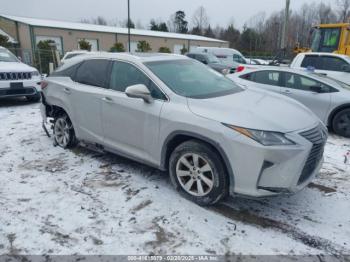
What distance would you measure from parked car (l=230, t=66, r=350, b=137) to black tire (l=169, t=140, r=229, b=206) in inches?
134

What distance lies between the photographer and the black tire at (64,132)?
5.08m

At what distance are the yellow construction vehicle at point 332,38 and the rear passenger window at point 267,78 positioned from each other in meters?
6.80

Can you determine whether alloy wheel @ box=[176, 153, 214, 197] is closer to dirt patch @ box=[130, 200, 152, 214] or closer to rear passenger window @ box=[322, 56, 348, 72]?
dirt patch @ box=[130, 200, 152, 214]

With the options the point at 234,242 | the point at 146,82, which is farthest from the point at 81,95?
the point at 234,242

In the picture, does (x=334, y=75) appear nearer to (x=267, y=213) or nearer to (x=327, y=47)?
(x=327, y=47)

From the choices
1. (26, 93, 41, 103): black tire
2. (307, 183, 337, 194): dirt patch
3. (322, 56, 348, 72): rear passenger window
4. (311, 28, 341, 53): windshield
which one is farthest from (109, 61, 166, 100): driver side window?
(311, 28, 341, 53): windshield

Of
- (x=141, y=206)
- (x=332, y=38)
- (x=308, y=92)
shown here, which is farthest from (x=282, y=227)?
(x=332, y=38)

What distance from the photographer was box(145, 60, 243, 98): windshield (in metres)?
3.67

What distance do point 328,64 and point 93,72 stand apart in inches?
293

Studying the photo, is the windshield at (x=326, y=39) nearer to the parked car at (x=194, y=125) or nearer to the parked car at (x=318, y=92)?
the parked car at (x=318, y=92)

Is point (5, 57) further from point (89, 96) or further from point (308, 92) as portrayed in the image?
point (308, 92)

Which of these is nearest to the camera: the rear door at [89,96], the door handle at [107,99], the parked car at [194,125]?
the parked car at [194,125]

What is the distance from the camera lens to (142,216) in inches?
127

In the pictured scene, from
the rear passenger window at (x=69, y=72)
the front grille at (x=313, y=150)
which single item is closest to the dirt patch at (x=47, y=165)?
the rear passenger window at (x=69, y=72)
